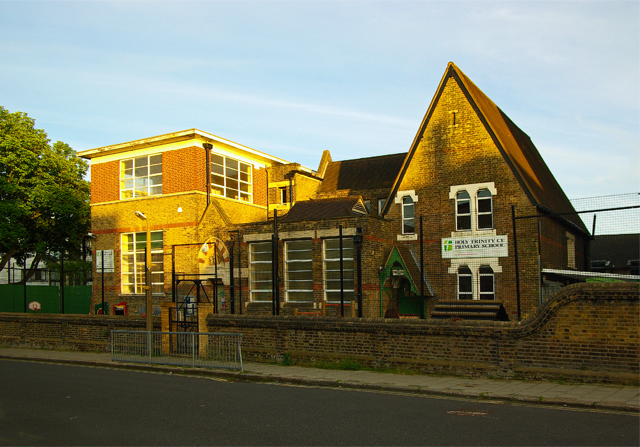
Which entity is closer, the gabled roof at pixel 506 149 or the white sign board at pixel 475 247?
the white sign board at pixel 475 247

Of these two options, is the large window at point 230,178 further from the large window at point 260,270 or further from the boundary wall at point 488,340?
the boundary wall at point 488,340

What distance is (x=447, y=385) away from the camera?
11984 millimetres

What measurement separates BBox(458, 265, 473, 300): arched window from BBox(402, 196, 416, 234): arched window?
2926 millimetres

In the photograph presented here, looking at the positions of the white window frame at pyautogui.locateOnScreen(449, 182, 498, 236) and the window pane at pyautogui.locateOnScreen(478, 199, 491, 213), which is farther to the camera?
the window pane at pyautogui.locateOnScreen(478, 199, 491, 213)

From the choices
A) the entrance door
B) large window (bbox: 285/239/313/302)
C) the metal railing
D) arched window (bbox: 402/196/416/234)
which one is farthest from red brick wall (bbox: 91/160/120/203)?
the entrance door

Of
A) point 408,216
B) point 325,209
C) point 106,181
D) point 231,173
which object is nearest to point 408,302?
point 408,216

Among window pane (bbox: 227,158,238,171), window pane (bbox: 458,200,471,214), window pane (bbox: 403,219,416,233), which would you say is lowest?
window pane (bbox: 403,219,416,233)

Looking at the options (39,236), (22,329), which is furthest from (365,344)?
→ (39,236)

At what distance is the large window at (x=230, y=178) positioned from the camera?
104 ft

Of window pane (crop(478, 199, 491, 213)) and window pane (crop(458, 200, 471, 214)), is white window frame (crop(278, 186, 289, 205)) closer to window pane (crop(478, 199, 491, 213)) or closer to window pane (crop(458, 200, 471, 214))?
window pane (crop(458, 200, 471, 214))

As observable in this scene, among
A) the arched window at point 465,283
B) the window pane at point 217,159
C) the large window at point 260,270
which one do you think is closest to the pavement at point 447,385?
the large window at point 260,270

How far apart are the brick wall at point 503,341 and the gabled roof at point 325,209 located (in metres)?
10.1

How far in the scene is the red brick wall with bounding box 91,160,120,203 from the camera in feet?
108

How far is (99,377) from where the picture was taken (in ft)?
48.0
